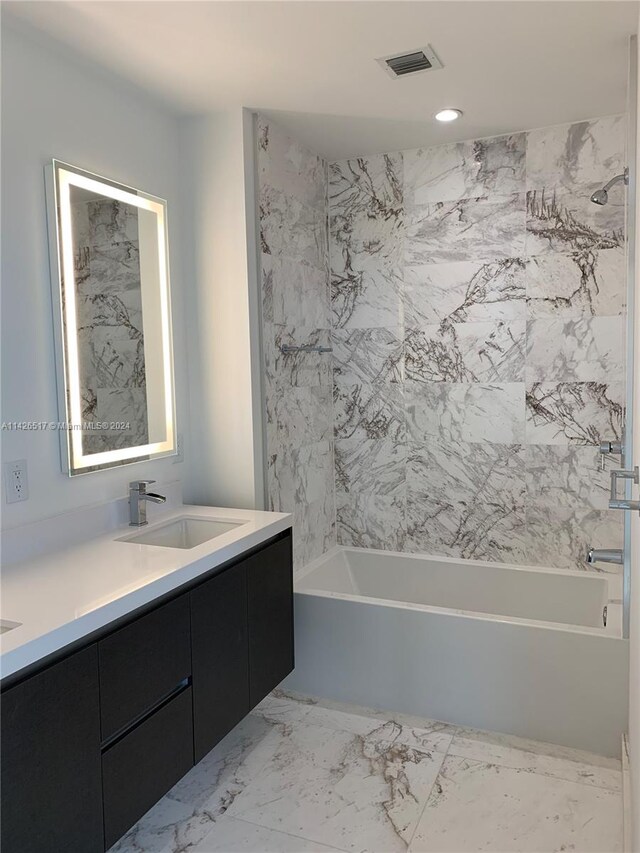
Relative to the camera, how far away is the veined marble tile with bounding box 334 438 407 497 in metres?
3.37

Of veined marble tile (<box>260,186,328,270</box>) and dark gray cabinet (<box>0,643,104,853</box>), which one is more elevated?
veined marble tile (<box>260,186,328,270</box>)

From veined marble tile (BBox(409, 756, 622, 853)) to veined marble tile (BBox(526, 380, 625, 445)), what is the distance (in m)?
1.46

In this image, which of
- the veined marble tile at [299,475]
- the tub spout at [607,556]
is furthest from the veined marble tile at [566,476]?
the veined marble tile at [299,475]

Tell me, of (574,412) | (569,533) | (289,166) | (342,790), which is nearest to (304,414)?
(289,166)

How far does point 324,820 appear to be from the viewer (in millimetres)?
2041

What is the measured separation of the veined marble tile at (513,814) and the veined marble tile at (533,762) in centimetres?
3

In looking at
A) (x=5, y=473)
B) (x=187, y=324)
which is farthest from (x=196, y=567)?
(x=187, y=324)

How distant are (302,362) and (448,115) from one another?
4.18 ft

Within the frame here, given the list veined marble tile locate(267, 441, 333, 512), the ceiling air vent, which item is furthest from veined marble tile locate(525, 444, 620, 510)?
the ceiling air vent

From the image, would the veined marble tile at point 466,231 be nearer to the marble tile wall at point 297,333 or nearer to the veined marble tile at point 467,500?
the marble tile wall at point 297,333

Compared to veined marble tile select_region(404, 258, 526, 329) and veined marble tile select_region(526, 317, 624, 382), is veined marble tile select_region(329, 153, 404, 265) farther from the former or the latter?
veined marble tile select_region(526, 317, 624, 382)

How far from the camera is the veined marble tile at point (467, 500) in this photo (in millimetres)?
3123

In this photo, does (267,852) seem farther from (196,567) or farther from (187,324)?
(187,324)

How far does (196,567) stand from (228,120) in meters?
1.84
